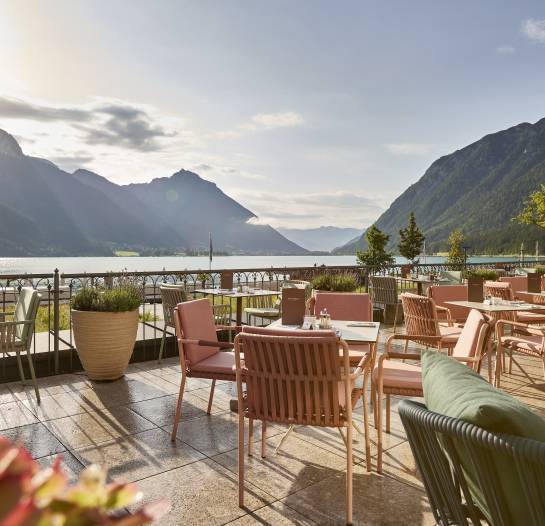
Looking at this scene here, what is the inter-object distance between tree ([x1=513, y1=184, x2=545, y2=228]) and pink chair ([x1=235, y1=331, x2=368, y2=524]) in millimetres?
15464

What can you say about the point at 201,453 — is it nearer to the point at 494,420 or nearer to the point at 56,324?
the point at 494,420

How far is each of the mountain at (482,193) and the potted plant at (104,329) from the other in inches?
2771

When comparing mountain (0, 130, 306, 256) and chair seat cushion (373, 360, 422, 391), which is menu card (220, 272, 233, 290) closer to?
chair seat cushion (373, 360, 422, 391)

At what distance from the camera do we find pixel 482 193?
137 metres

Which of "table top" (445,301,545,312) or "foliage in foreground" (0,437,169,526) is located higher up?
"foliage in foreground" (0,437,169,526)

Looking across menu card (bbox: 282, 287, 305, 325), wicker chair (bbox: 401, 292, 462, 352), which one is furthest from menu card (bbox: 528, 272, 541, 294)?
menu card (bbox: 282, 287, 305, 325)

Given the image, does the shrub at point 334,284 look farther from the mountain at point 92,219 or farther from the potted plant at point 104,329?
the mountain at point 92,219

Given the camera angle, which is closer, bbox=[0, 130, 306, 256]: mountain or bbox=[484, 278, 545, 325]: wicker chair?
bbox=[484, 278, 545, 325]: wicker chair

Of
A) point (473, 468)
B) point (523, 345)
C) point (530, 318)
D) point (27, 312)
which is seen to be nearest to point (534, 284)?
point (530, 318)

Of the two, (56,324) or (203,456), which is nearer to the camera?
(203,456)

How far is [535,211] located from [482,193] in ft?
439

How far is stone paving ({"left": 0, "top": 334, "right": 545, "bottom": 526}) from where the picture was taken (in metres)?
2.43

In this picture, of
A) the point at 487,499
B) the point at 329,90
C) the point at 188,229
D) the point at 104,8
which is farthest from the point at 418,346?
the point at 188,229

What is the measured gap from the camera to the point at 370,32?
426 inches
